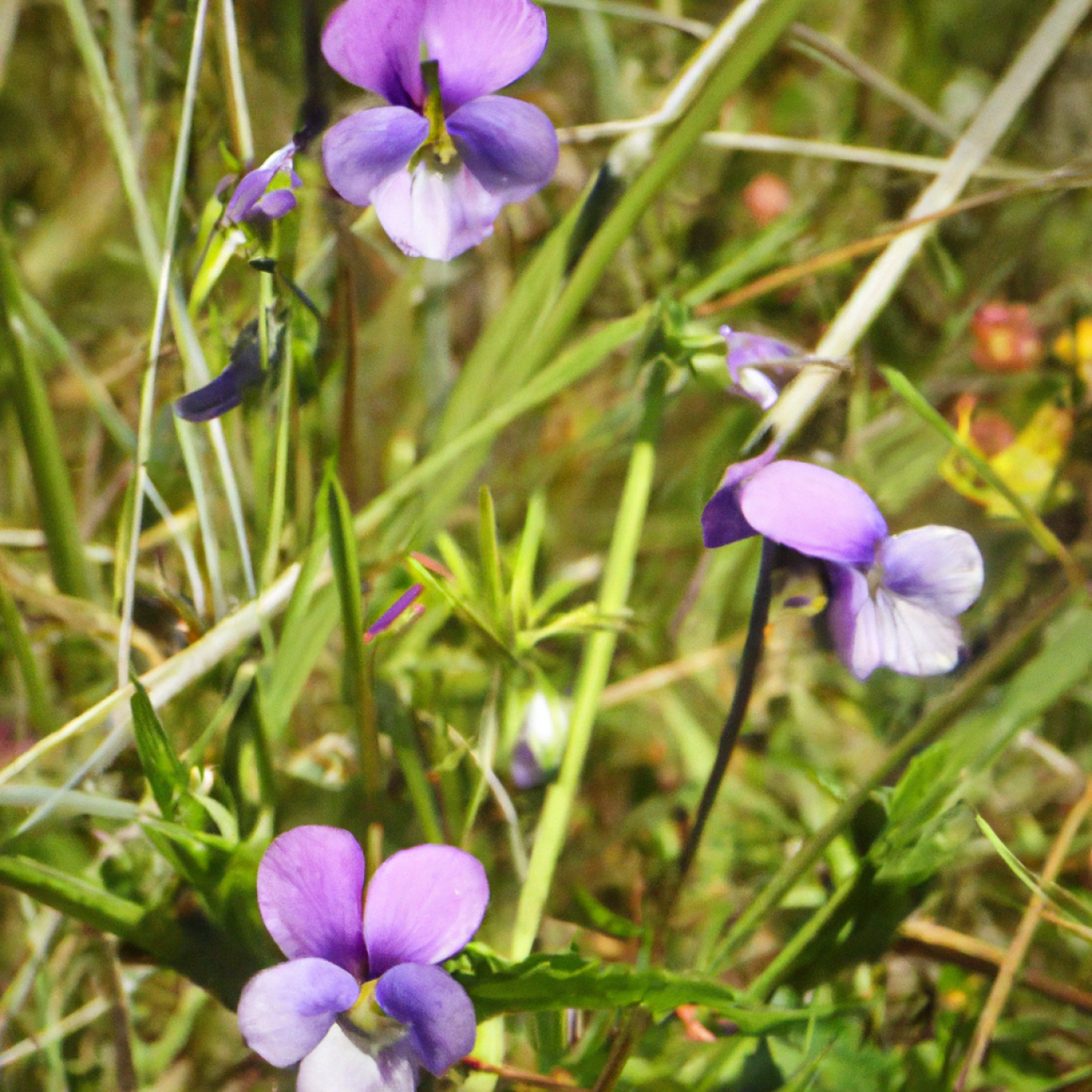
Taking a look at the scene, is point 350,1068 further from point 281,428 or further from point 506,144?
point 506,144

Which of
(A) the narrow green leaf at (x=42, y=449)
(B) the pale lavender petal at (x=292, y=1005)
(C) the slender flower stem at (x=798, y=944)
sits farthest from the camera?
(A) the narrow green leaf at (x=42, y=449)

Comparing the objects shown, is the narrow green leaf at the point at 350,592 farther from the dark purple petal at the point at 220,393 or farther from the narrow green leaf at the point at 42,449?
the narrow green leaf at the point at 42,449

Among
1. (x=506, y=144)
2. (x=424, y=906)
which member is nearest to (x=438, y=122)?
(x=506, y=144)

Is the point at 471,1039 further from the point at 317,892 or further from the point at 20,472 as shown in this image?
the point at 20,472

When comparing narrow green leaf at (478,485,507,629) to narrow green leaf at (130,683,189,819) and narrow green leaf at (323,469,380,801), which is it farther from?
narrow green leaf at (130,683,189,819)

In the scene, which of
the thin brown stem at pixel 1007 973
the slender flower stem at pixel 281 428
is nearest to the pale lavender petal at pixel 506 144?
the slender flower stem at pixel 281 428

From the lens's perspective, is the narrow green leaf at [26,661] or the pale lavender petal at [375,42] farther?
the narrow green leaf at [26,661]

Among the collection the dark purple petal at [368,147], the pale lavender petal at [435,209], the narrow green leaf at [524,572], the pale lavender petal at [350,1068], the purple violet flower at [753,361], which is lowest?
the pale lavender petal at [350,1068]

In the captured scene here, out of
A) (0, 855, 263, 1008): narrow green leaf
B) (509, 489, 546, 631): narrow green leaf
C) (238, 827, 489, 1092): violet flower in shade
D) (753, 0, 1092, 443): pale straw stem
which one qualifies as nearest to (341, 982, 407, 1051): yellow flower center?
(238, 827, 489, 1092): violet flower in shade

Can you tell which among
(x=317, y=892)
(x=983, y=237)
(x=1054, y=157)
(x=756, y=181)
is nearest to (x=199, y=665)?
(x=317, y=892)
